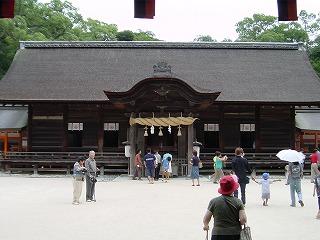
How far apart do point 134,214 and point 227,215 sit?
5700mm

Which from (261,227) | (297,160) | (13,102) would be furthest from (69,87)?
(261,227)

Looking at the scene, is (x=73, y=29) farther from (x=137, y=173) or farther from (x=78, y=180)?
(x=78, y=180)

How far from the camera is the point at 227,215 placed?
18.0 feet

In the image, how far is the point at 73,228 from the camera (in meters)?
9.09

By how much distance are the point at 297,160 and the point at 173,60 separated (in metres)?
17.5

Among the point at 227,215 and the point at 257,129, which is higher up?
the point at 257,129

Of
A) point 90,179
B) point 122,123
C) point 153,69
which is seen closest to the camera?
point 90,179

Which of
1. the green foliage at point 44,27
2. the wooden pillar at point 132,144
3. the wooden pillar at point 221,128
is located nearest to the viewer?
the wooden pillar at point 132,144

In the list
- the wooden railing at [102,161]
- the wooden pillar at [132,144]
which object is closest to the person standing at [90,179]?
the wooden pillar at [132,144]

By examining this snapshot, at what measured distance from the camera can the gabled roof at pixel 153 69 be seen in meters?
24.6

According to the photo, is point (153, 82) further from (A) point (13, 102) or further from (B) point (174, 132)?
(A) point (13, 102)

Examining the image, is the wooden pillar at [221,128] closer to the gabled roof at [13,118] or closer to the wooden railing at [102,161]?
the wooden railing at [102,161]

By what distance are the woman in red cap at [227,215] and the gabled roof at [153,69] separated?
18.1 metres

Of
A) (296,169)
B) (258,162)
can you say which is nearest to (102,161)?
(258,162)
